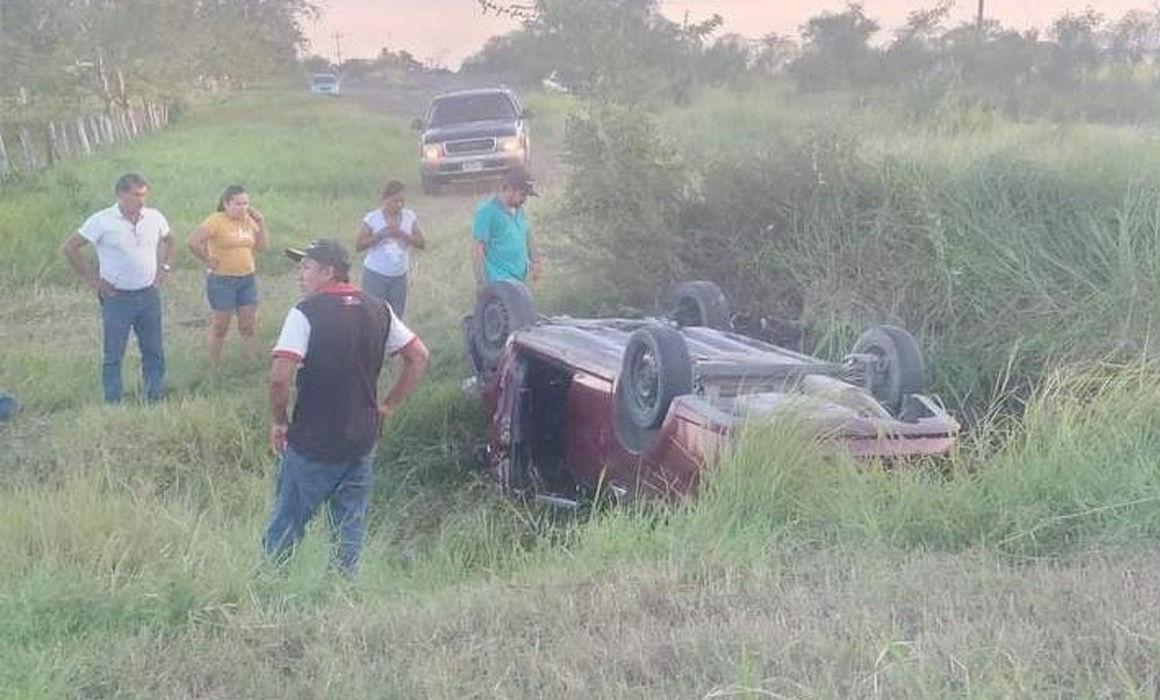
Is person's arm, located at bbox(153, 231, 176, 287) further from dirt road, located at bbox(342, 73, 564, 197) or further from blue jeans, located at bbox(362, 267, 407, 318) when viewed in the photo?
dirt road, located at bbox(342, 73, 564, 197)

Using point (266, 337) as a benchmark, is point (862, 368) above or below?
above

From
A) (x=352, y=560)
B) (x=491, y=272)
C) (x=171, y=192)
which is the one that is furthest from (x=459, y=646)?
(x=171, y=192)

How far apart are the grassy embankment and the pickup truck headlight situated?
15.2m

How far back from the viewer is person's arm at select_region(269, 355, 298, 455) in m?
5.34

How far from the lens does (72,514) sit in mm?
5125

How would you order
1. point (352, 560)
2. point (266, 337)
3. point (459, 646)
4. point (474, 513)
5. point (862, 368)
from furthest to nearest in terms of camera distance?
point (266, 337), point (474, 513), point (862, 368), point (352, 560), point (459, 646)

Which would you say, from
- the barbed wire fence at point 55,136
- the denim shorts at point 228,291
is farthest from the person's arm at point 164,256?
the barbed wire fence at point 55,136

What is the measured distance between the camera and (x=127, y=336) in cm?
893

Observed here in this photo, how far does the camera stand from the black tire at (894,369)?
5.93m

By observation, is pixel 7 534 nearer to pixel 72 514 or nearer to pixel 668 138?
pixel 72 514

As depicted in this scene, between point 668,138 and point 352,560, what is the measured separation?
20.8 ft

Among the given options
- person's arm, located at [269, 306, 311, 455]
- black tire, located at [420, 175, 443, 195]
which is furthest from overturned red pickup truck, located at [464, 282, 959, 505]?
black tire, located at [420, 175, 443, 195]

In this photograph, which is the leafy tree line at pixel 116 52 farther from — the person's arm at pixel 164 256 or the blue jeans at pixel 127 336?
the blue jeans at pixel 127 336

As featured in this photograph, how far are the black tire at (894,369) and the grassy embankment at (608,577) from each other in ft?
1.24
